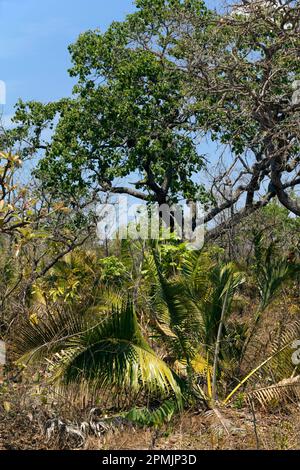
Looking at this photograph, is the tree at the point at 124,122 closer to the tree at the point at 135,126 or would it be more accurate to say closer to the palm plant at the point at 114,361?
the tree at the point at 135,126

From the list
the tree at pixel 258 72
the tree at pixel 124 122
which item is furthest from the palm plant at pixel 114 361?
the tree at pixel 124 122

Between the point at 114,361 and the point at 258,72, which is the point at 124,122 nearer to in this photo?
the point at 258,72

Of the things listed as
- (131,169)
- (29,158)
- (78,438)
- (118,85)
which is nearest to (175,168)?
(131,169)

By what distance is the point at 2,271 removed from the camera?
526 inches

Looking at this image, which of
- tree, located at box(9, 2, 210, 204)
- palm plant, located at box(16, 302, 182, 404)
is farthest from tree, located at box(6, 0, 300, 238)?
palm plant, located at box(16, 302, 182, 404)

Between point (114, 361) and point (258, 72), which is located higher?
point (258, 72)

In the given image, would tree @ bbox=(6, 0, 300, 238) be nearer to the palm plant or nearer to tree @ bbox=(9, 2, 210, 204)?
tree @ bbox=(9, 2, 210, 204)

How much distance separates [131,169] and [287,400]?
1187cm

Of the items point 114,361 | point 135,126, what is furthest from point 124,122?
point 114,361

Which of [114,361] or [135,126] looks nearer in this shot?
[114,361]

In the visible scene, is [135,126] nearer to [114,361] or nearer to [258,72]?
[258,72]

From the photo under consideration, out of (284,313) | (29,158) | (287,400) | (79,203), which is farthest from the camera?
(29,158)

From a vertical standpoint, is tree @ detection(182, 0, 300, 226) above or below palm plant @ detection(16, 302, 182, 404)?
above
